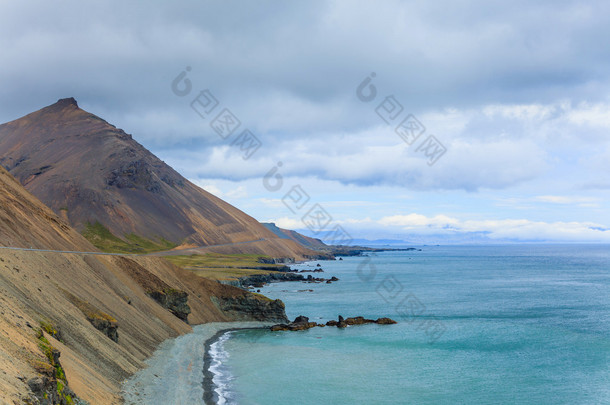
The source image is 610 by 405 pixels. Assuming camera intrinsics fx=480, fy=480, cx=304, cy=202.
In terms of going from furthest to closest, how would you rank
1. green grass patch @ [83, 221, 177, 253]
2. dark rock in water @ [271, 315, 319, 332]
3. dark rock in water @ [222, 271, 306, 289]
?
green grass patch @ [83, 221, 177, 253], dark rock in water @ [222, 271, 306, 289], dark rock in water @ [271, 315, 319, 332]

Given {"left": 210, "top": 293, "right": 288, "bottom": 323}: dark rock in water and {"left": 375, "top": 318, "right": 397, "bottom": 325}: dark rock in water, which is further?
{"left": 375, "top": 318, "right": 397, "bottom": 325}: dark rock in water

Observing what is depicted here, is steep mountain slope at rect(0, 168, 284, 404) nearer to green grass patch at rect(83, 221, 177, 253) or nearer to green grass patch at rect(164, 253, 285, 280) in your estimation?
green grass patch at rect(164, 253, 285, 280)

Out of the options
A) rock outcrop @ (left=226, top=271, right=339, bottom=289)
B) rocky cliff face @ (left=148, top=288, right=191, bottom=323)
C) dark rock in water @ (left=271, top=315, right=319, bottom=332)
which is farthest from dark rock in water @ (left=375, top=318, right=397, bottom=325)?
rock outcrop @ (left=226, top=271, right=339, bottom=289)

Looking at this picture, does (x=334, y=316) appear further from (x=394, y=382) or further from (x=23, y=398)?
(x=23, y=398)

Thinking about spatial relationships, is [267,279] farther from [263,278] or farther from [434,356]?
[434,356]

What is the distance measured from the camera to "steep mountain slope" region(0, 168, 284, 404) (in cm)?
2928

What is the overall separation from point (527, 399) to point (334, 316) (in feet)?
172

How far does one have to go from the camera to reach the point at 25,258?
48688 millimetres

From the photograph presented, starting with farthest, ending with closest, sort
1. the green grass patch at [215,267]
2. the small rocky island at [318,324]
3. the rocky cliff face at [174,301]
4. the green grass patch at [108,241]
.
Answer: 1. the green grass patch at [108,241]
2. the green grass patch at [215,267]
3. the small rocky island at [318,324]
4. the rocky cliff face at [174,301]

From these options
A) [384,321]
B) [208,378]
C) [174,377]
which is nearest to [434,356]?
[384,321]

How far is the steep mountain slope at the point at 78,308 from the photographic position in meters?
29.3

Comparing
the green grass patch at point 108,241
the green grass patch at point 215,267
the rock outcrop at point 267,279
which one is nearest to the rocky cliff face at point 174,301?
the green grass patch at point 215,267

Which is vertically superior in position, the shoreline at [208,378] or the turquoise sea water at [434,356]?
the shoreline at [208,378]

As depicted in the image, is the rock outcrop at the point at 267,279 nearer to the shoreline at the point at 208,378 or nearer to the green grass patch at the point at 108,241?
the green grass patch at the point at 108,241
